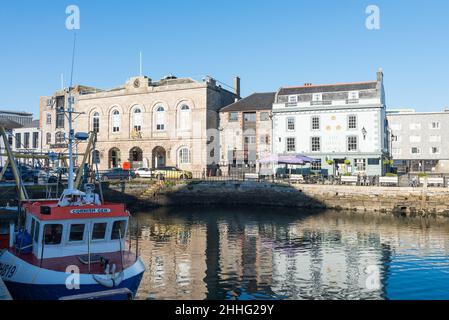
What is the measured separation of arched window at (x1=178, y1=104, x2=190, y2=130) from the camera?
53.1 m

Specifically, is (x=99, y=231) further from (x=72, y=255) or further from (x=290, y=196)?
(x=290, y=196)

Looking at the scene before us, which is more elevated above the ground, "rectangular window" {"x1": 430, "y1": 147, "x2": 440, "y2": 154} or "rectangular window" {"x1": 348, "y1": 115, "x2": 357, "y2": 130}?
"rectangular window" {"x1": 348, "y1": 115, "x2": 357, "y2": 130}

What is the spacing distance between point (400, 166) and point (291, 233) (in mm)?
50929

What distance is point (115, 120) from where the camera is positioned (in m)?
57.8

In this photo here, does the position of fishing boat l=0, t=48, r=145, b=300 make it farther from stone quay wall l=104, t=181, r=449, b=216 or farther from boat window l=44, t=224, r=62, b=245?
stone quay wall l=104, t=181, r=449, b=216

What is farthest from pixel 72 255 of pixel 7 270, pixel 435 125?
pixel 435 125

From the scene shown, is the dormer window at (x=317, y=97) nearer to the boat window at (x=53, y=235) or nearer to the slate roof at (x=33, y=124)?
the boat window at (x=53, y=235)

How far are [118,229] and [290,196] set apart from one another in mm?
28690

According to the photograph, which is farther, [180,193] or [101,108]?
[101,108]

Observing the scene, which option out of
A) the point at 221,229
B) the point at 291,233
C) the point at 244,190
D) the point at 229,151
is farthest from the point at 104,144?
the point at 291,233

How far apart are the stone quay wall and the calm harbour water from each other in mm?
3626

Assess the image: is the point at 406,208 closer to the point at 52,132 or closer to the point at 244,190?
the point at 244,190

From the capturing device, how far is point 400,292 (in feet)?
50.3

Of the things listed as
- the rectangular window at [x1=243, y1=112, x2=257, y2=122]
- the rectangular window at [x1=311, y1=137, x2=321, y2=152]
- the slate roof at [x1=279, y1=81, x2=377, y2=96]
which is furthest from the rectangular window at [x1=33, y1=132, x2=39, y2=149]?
the rectangular window at [x1=311, y1=137, x2=321, y2=152]
